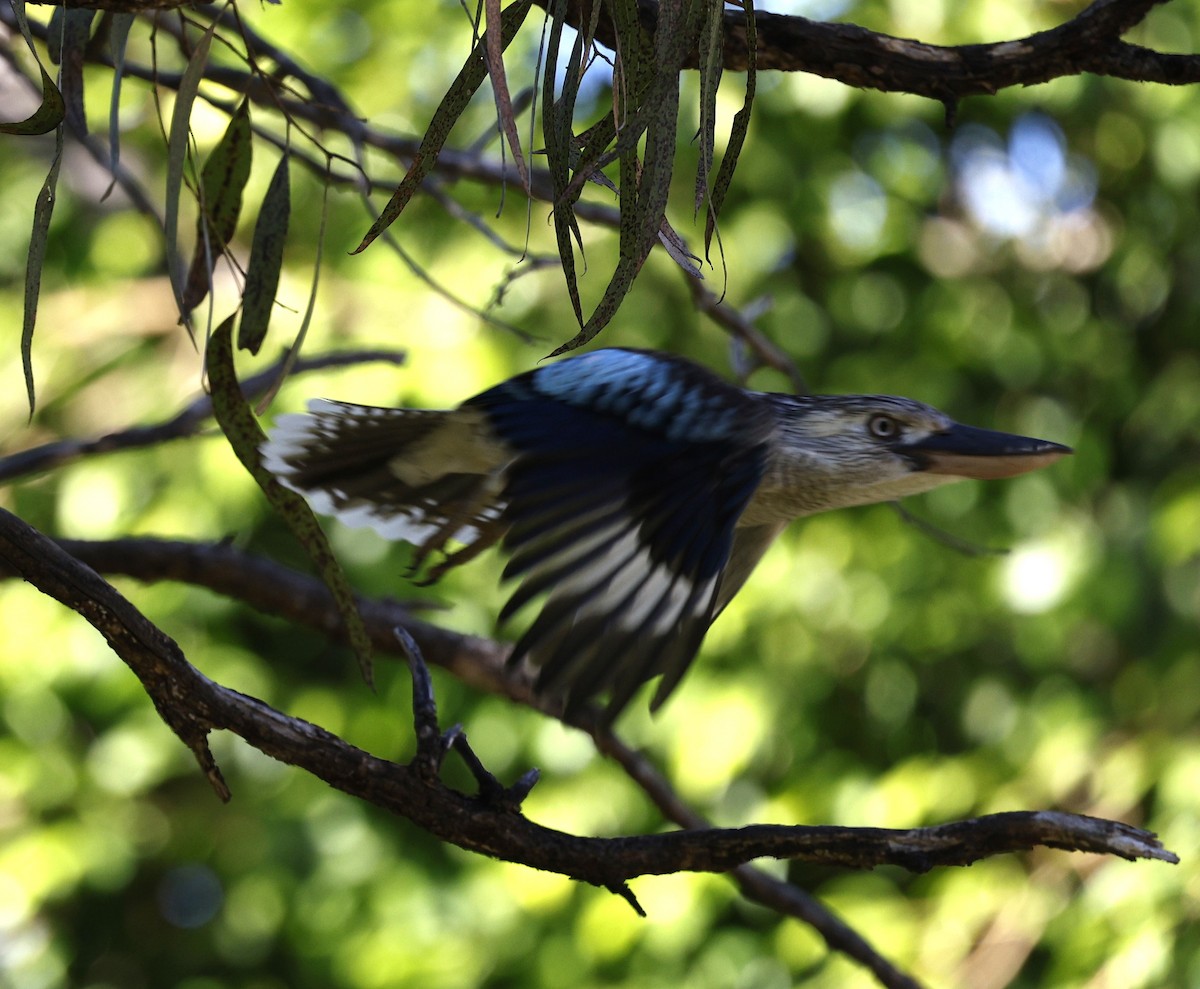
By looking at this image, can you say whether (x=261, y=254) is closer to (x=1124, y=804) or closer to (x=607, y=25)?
(x=607, y=25)

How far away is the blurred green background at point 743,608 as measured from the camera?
154 cm

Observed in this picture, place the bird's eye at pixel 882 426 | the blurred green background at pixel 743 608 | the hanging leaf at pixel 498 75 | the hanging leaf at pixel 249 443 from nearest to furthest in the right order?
the hanging leaf at pixel 498 75
the hanging leaf at pixel 249 443
the bird's eye at pixel 882 426
the blurred green background at pixel 743 608

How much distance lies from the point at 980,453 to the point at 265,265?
50 centimetres

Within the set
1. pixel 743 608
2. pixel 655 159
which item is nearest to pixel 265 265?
pixel 655 159

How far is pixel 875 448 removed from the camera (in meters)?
0.94

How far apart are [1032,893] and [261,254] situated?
133cm

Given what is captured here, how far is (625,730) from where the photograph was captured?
5.25 ft

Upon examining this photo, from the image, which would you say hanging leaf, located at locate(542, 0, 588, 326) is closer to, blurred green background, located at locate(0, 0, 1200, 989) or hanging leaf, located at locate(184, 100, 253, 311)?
hanging leaf, located at locate(184, 100, 253, 311)

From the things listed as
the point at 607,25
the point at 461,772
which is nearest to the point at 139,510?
the point at 461,772

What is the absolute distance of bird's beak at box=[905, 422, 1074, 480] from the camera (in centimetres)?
84

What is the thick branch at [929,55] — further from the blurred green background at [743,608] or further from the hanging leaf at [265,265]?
the blurred green background at [743,608]

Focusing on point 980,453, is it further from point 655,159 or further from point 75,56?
point 75,56

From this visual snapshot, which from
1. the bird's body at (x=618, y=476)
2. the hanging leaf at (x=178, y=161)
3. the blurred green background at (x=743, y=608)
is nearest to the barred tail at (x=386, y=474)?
the bird's body at (x=618, y=476)

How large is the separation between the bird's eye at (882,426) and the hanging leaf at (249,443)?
0.42 m
